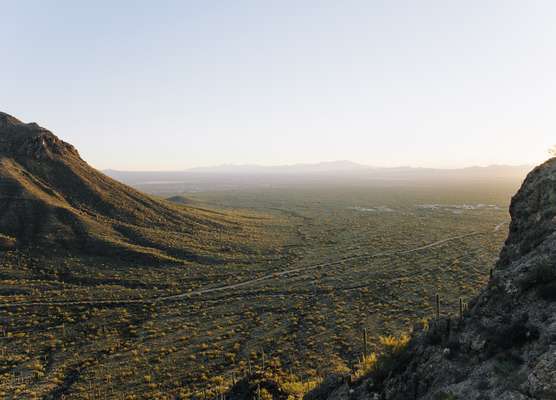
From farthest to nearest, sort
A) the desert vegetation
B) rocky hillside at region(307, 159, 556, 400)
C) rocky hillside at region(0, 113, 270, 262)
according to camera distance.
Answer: rocky hillside at region(0, 113, 270, 262)
the desert vegetation
rocky hillside at region(307, 159, 556, 400)

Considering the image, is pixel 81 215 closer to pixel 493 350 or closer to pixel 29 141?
pixel 29 141

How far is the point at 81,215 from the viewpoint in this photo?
65938 mm

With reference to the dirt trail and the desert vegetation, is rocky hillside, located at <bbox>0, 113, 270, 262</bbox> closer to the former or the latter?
the desert vegetation

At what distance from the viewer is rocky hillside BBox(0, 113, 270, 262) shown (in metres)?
57.8

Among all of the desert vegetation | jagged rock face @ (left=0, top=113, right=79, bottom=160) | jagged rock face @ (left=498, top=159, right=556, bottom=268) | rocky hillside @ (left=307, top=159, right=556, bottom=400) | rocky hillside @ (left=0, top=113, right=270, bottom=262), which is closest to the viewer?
rocky hillside @ (left=307, top=159, right=556, bottom=400)

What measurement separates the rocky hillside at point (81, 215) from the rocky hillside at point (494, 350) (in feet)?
159

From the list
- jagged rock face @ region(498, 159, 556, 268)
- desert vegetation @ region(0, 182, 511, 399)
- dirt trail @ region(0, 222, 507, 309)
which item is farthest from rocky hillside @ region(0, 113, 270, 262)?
jagged rock face @ region(498, 159, 556, 268)

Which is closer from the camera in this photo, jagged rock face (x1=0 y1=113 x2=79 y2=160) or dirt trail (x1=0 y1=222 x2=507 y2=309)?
dirt trail (x1=0 y1=222 x2=507 y2=309)

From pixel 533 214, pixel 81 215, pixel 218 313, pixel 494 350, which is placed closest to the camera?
pixel 494 350

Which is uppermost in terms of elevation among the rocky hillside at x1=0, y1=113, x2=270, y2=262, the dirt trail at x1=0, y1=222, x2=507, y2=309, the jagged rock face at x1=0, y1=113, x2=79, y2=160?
the jagged rock face at x1=0, y1=113, x2=79, y2=160

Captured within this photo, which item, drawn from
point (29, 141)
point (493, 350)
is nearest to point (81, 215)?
point (29, 141)

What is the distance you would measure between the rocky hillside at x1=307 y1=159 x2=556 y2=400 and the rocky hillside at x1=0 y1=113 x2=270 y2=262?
4835cm

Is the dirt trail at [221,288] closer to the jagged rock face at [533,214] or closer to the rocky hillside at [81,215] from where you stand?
the rocky hillside at [81,215]

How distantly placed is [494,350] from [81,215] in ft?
232
